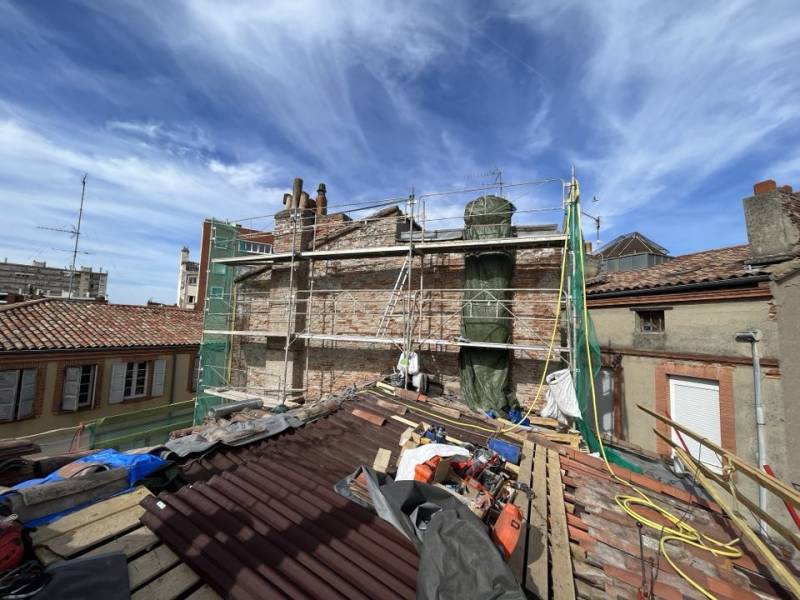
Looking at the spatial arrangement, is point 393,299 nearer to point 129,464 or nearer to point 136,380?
point 129,464

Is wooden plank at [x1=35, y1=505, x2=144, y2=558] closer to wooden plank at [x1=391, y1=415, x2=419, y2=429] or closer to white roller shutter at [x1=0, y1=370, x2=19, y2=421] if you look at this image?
wooden plank at [x1=391, y1=415, x2=419, y2=429]

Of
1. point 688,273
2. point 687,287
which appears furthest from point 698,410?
point 688,273

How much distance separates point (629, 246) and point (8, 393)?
98.5ft

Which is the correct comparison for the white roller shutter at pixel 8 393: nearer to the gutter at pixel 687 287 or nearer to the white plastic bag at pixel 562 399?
the white plastic bag at pixel 562 399

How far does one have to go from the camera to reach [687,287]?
954cm

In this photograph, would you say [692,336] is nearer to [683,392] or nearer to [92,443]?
[683,392]

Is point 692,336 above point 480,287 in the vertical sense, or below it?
below

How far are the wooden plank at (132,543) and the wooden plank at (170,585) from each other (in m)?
0.38

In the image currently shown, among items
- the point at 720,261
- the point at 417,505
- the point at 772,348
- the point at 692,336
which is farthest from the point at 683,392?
the point at 417,505

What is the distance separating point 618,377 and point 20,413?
19.3 m

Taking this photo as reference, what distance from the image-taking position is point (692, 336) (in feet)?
31.1

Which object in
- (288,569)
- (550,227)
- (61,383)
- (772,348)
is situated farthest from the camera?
(61,383)

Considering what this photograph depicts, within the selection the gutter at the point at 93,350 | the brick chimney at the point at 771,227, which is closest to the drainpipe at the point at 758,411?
the brick chimney at the point at 771,227

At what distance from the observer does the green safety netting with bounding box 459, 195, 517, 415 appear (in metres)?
8.88
